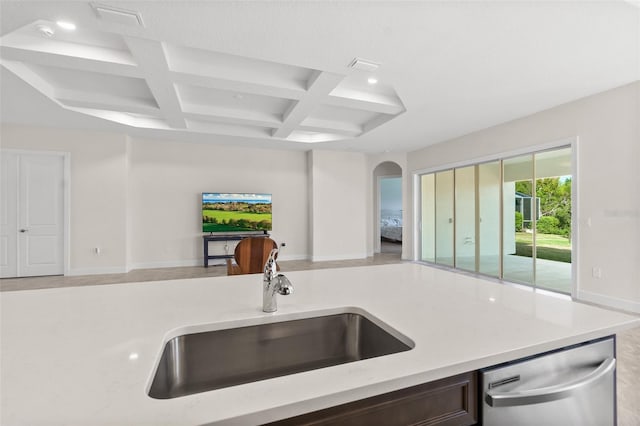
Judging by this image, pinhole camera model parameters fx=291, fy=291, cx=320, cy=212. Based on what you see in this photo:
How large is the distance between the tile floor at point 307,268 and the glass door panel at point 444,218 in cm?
104

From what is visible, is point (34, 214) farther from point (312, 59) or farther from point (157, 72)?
point (312, 59)

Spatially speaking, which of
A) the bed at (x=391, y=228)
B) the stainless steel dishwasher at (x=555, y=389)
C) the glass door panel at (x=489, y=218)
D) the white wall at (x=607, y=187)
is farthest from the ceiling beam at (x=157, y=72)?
the bed at (x=391, y=228)

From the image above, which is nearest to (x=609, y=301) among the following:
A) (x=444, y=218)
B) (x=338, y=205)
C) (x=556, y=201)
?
(x=556, y=201)

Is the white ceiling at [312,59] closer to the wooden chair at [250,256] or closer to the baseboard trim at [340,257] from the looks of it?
the wooden chair at [250,256]

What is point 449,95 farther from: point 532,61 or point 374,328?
point 374,328

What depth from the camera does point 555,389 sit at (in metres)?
0.73

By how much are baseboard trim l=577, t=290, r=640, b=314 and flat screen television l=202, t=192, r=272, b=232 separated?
531 centimetres

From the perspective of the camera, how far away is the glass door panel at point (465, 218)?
5453 mm

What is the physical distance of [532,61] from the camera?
9.36ft

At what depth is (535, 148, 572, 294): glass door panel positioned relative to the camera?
4.21m

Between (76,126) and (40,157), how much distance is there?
2.75ft

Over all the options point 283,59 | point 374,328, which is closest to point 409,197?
point 283,59

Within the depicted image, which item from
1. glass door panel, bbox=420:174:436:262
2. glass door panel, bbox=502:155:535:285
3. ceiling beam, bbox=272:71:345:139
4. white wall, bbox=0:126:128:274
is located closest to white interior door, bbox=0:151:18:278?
white wall, bbox=0:126:128:274

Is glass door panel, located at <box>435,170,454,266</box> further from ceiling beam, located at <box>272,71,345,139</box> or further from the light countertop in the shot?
the light countertop
